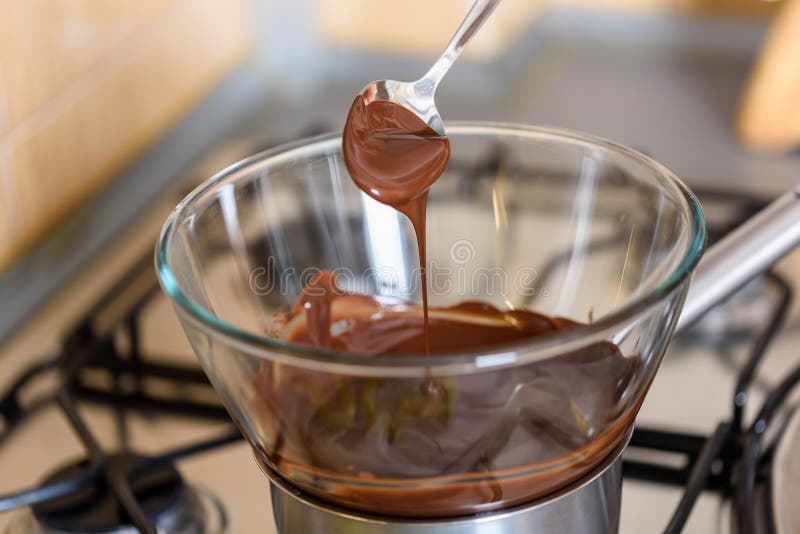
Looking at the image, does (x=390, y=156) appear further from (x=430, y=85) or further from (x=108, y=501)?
(x=108, y=501)

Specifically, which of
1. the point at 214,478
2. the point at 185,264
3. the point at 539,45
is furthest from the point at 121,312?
the point at 539,45

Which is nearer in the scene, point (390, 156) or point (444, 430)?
point (444, 430)

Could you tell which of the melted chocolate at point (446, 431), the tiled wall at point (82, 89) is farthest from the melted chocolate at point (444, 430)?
the tiled wall at point (82, 89)

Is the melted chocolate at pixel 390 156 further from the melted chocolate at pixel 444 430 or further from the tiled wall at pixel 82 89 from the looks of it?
the tiled wall at pixel 82 89

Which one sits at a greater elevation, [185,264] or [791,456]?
[185,264]

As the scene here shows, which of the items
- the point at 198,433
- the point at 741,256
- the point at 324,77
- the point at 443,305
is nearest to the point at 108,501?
the point at 198,433

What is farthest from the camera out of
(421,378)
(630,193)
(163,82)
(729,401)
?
(163,82)

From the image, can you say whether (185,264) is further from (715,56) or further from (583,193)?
(715,56)
